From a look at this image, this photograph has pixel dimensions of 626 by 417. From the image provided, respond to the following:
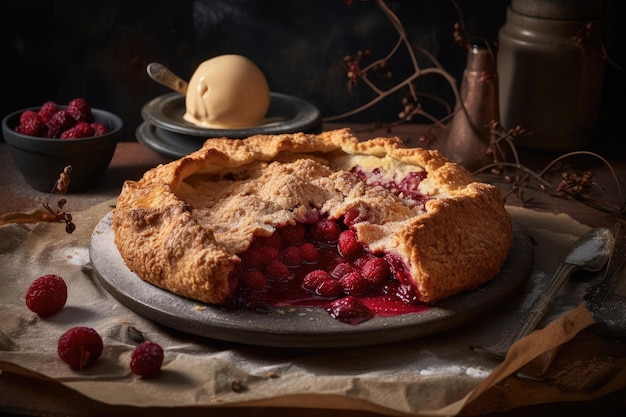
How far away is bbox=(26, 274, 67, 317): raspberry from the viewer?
236 centimetres

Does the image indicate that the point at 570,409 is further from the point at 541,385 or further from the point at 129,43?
the point at 129,43

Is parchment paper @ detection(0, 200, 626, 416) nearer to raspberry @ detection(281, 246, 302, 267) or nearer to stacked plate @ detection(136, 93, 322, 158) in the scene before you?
raspberry @ detection(281, 246, 302, 267)

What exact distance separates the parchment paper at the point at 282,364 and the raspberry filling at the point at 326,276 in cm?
12

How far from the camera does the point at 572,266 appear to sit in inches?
103

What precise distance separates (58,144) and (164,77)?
778 mm

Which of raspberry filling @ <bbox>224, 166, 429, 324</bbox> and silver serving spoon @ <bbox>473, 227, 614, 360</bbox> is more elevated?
raspberry filling @ <bbox>224, 166, 429, 324</bbox>

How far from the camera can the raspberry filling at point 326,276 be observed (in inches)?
91.2

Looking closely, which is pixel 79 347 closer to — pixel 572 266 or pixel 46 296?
pixel 46 296

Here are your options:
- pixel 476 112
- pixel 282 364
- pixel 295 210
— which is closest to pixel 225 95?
pixel 476 112

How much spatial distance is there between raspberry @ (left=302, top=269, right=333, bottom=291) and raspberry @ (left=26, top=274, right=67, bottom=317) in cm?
69

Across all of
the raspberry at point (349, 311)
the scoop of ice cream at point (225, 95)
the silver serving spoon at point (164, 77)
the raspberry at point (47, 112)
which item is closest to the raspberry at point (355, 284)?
the raspberry at point (349, 311)

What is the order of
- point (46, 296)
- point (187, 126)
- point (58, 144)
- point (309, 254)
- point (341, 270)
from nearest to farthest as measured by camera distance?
point (46, 296) < point (341, 270) < point (309, 254) < point (58, 144) < point (187, 126)

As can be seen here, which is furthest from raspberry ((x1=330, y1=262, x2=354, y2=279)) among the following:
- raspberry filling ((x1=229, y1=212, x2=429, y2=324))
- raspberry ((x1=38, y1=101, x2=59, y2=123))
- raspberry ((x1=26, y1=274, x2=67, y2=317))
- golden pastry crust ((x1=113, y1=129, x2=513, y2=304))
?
raspberry ((x1=38, y1=101, x2=59, y2=123))

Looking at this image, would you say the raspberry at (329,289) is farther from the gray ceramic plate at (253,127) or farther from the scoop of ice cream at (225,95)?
the scoop of ice cream at (225,95)
